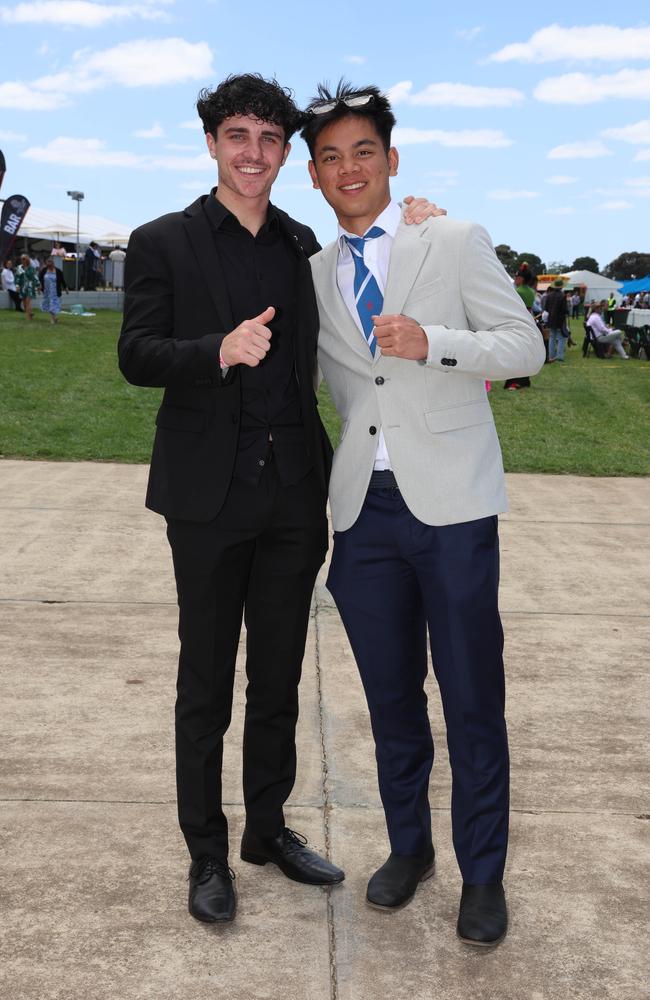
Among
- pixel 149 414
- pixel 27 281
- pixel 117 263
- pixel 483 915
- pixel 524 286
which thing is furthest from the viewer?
pixel 117 263

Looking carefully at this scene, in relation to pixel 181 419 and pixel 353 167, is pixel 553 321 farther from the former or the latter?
pixel 181 419

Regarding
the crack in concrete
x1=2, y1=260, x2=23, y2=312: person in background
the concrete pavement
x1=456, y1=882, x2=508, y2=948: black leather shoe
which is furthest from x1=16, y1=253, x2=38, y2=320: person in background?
x1=456, y1=882, x2=508, y2=948: black leather shoe

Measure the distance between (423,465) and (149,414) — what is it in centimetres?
1055

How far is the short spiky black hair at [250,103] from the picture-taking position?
10.5 feet

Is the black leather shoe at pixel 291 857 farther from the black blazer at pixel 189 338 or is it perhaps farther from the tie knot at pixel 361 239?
the tie knot at pixel 361 239

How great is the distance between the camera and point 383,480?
324 centimetres

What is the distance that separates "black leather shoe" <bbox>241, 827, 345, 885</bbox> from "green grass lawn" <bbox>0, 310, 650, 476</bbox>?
735 cm

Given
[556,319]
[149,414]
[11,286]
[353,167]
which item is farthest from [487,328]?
[11,286]

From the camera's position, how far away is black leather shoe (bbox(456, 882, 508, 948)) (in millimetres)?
3086

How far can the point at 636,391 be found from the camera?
17.8 meters

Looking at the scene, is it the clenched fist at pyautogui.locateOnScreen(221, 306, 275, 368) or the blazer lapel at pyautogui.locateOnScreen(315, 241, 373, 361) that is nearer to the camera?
the clenched fist at pyautogui.locateOnScreen(221, 306, 275, 368)

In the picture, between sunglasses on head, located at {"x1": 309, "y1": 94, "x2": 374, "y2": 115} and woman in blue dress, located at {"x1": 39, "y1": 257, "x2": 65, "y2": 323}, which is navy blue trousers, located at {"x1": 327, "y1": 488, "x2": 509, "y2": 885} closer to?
sunglasses on head, located at {"x1": 309, "y1": 94, "x2": 374, "y2": 115}

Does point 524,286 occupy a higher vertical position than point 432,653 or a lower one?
higher

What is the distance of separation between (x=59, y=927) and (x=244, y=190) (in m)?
2.11
